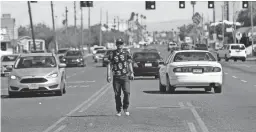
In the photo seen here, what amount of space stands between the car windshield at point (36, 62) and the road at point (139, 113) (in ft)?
5.09

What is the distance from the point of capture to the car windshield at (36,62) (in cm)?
2650

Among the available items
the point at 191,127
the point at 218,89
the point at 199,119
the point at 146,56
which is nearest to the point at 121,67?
the point at 199,119

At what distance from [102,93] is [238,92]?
195 inches

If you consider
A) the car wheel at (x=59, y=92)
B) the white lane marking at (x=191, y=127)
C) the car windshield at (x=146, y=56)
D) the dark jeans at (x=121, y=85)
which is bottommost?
the car wheel at (x=59, y=92)

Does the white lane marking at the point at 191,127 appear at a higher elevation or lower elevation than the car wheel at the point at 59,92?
higher

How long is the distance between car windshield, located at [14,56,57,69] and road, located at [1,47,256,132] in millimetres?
1552

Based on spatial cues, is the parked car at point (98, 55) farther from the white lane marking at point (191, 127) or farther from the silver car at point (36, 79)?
the white lane marking at point (191, 127)

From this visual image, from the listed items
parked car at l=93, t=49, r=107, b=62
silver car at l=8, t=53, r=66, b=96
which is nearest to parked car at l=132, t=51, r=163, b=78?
silver car at l=8, t=53, r=66, b=96

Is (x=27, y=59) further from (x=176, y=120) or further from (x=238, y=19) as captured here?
(x=238, y=19)

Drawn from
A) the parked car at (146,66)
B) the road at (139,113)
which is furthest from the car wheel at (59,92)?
the parked car at (146,66)

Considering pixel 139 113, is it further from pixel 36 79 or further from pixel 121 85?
pixel 36 79

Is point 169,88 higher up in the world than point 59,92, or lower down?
higher up

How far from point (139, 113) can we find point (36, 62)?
32.1ft

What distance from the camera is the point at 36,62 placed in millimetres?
26719
